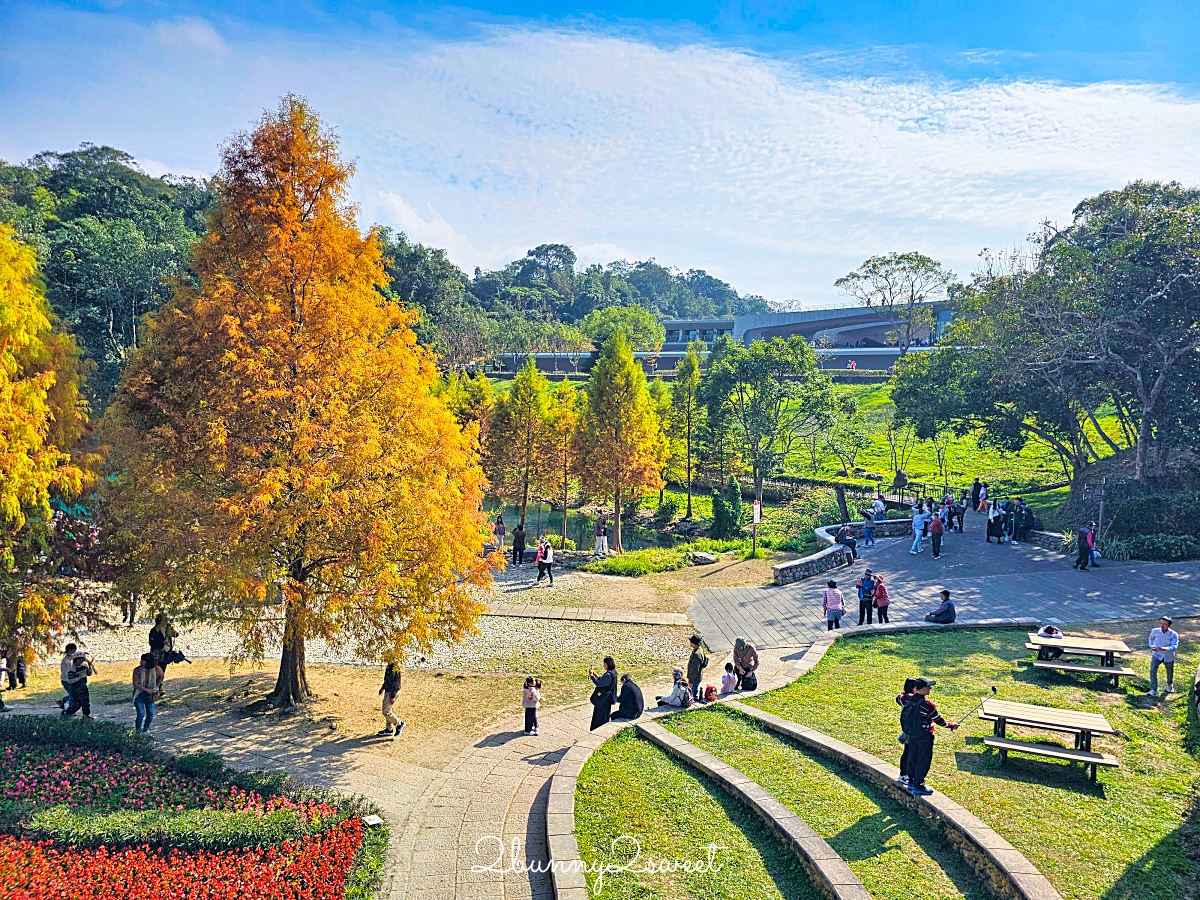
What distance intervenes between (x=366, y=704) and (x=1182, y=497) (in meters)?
23.2

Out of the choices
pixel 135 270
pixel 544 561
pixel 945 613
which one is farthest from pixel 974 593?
pixel 135 270

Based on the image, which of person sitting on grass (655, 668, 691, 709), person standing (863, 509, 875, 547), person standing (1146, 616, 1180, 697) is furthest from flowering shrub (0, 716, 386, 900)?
person standing (863, 509, 875, 547)

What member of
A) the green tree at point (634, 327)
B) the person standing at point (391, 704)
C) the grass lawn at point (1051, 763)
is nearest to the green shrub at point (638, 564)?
the grass lawn at point (1051, 763)

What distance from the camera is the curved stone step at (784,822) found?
7164 millimetres

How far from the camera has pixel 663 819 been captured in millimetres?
8867

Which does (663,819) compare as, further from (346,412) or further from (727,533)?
(727,533)

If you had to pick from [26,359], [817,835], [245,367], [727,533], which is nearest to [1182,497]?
[727,533]

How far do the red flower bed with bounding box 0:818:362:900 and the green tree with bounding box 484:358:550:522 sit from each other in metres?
24.0

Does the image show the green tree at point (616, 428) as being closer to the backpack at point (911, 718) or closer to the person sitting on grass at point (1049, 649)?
the person sitting on grass at point (1049, 649)

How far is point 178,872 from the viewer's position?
831cm

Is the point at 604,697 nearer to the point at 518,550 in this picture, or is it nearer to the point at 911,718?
the point at 911,718

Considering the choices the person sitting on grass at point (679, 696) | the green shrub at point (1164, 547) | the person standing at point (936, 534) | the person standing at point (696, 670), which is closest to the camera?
the person sitting on grass at point (679, 696)

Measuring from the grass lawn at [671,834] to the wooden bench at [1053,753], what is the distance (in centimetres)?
332

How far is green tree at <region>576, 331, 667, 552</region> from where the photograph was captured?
A: 98.4ft
